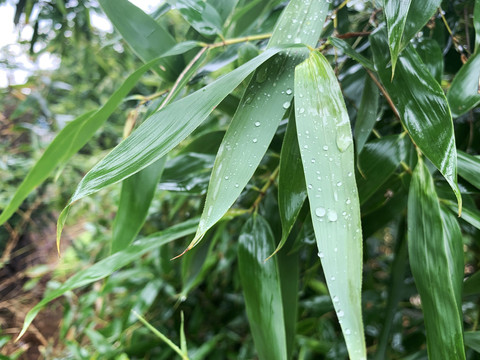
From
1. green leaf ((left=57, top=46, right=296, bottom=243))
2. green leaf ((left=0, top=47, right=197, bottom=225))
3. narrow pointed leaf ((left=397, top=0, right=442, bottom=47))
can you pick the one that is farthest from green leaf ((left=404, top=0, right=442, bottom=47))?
green leaf ((left=0, top=47, right=197, bottom=225))

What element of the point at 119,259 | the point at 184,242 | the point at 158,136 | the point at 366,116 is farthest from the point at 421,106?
the point at 184,242

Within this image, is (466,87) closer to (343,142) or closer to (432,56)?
(432,56)

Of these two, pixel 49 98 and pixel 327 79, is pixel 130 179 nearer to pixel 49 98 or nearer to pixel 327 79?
pixel 327 79

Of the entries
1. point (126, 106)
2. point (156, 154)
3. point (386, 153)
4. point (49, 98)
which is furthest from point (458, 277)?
point (49, 98)

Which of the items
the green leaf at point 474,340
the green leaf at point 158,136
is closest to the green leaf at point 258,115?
the green leaf at point 158,136

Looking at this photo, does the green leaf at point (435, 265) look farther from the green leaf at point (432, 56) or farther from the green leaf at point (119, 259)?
the green leaf at point (119, 259)

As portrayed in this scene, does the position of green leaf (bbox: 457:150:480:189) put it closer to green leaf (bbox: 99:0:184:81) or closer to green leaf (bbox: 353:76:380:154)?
green leaf (bbox: 353:76:380:154)
